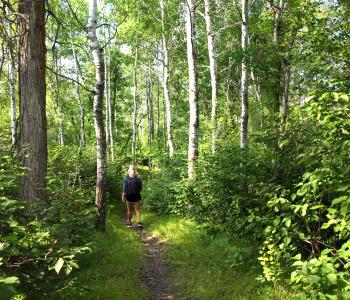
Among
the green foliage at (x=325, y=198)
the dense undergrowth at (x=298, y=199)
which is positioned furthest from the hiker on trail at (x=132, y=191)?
the green foliage at (x=325, y=198)

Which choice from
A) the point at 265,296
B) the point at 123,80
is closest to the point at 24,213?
the point at 265,296

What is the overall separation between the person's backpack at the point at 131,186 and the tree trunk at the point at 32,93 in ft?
15.1

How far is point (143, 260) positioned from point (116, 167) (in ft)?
32.1

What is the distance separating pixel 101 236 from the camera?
8.96 m

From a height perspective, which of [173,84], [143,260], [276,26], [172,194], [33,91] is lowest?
[143,260]

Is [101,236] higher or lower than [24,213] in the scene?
lower

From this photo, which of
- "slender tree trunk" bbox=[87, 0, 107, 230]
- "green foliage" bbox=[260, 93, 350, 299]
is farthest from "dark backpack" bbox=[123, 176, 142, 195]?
"green foliage" bbox=[260, 93, 350, 299]

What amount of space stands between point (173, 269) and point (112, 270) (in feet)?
4.20

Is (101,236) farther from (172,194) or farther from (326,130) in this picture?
(326,130)

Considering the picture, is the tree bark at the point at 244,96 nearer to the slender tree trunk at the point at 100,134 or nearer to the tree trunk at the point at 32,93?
the slender tree trunk at the point at 100,134

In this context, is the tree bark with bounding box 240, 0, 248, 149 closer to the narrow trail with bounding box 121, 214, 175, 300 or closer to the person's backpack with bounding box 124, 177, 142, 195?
the person's backpack with bounding box 124, 177, 142, 195

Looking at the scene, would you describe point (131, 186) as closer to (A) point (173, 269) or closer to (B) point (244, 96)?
(A) point (173, 269)

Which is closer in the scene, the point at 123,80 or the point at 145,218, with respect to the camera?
the point at 145,218

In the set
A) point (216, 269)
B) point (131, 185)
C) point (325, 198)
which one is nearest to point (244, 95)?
point (131, 185)
